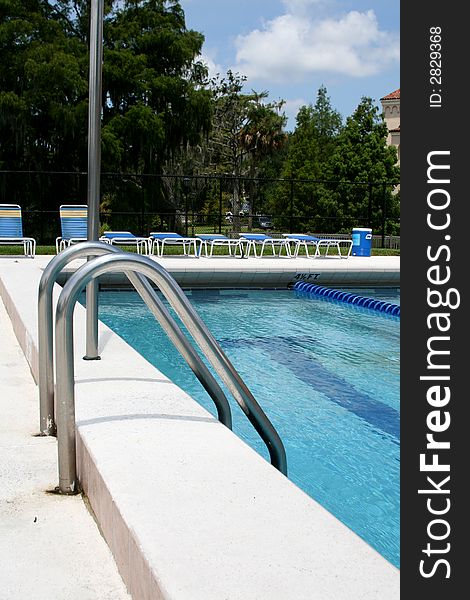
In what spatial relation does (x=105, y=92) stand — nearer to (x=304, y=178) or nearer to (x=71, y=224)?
(x=71, y=224)

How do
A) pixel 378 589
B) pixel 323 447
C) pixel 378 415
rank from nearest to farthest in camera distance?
pixel 378 589
pixel 323 447
pixel 378 415

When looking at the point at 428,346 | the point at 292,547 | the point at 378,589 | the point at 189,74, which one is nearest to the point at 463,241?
the point at 428,346

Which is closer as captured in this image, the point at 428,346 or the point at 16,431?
the point at 428,346

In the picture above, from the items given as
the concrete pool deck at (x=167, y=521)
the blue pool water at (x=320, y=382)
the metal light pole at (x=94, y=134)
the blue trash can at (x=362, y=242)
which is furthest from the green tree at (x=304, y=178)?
the concrete pool deck at (x=167, y=521)

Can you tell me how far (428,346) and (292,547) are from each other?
0.77 metres

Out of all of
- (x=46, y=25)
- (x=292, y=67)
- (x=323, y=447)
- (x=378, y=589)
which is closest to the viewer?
(x=378, y=589)

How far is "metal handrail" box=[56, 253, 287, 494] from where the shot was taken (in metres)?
2.79

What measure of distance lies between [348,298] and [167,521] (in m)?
9.61

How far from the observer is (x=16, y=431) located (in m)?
3.44

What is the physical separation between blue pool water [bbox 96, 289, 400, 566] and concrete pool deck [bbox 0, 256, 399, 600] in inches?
55.1

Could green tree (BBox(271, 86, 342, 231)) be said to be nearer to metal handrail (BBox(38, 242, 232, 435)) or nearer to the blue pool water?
the blue pool water

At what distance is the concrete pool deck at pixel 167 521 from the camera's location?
5.74 feet

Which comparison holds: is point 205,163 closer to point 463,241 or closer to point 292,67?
point 292,67

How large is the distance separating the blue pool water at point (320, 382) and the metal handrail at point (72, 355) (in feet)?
3.93
